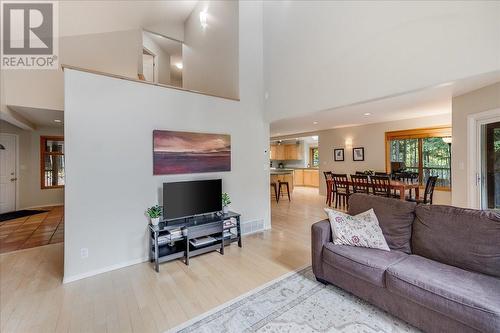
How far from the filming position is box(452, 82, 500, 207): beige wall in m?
3.11

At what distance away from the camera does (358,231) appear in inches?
90.7

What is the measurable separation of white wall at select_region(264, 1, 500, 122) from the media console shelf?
2347 millimetres

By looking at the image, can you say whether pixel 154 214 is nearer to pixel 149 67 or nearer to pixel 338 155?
pixel 149 67

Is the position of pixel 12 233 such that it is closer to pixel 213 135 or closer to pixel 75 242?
pixel 75 242

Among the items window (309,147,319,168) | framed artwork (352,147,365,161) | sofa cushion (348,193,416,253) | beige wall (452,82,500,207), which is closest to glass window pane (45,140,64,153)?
sofa cushion (348,193,416,253)

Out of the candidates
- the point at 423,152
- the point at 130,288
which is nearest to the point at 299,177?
the point at 423,152

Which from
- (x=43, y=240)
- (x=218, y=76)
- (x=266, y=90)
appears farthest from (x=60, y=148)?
(x=266, y=90)

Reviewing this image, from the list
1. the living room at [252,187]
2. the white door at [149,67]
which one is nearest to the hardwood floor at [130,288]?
the living room at [252,187]

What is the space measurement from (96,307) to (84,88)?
2.38 m

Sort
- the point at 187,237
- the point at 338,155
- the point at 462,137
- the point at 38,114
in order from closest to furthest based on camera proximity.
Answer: the point at 187,237
the point at 462,137
the point at 38,114
the point at 338,155

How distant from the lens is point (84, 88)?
2625mm

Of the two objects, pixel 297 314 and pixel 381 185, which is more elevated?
pixel 381 185

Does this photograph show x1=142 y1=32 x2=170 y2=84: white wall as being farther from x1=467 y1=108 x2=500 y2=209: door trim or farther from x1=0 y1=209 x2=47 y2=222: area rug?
x1=467 y1=108 x2=500 y2=209: door trim

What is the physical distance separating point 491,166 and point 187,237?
4421mm
